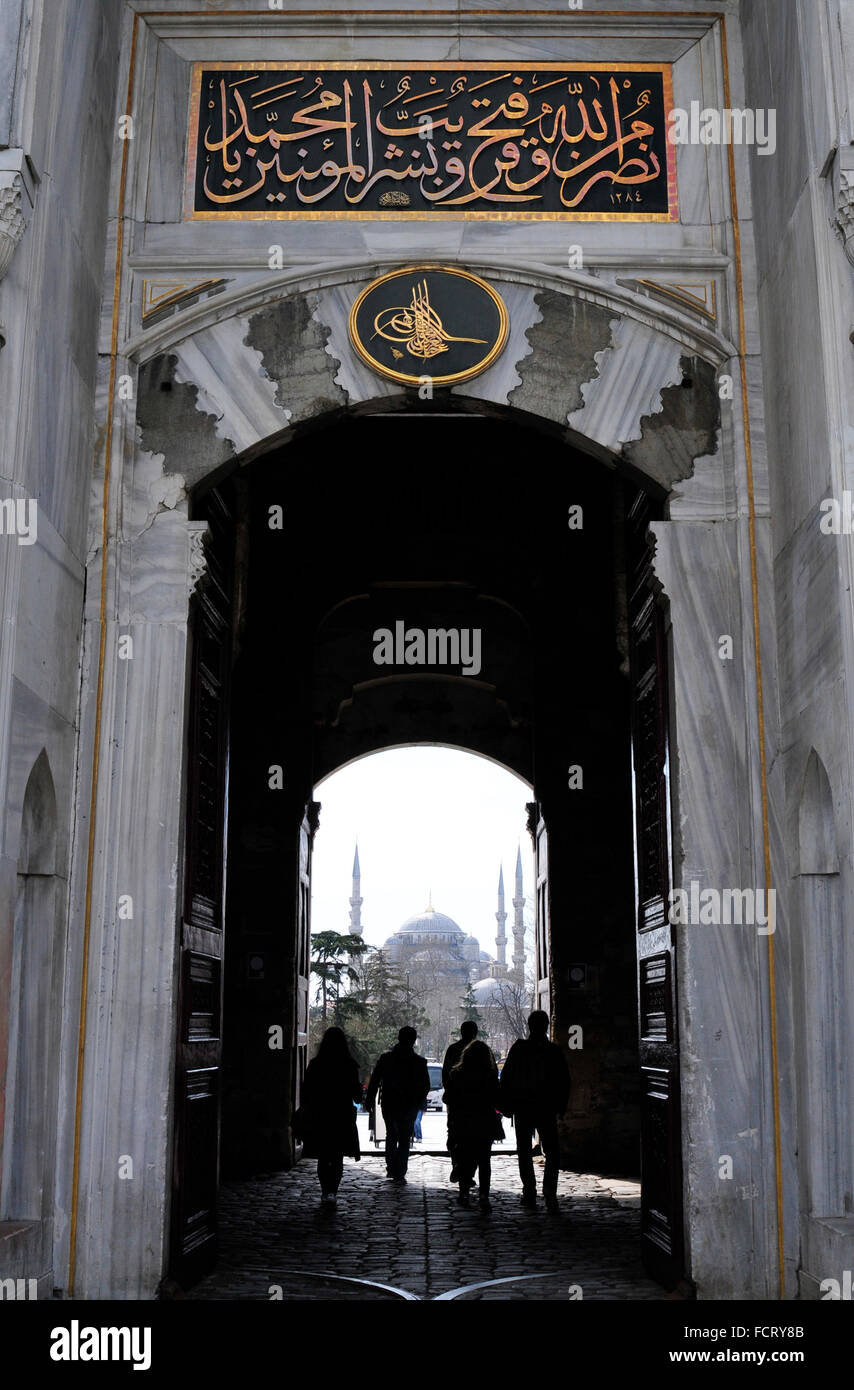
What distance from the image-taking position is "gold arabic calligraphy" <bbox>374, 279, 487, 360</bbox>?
5.79m

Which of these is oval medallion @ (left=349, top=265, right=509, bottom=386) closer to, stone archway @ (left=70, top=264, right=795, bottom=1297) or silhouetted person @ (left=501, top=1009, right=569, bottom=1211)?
stone archway @ (left=70, top=264, right=795, bottom=1297)

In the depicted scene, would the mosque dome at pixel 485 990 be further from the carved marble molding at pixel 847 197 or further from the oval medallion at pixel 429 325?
the carved marble molding at pixel 847 197

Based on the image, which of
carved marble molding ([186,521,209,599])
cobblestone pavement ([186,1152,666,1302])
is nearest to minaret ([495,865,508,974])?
cobblestone pavement ([186,1152,666,1302])

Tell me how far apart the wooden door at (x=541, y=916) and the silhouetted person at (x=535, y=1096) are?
274 cm

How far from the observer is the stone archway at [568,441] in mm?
5016

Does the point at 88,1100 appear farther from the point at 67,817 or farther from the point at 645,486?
the point at 645,486

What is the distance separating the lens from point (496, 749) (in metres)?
14.7

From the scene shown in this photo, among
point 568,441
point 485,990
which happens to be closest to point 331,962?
point 568,441

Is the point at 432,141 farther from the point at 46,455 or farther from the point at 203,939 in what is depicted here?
the point at 203,939

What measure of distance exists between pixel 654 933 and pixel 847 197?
114 inches

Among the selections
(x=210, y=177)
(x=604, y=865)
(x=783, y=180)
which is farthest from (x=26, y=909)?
(x=604, y=865)

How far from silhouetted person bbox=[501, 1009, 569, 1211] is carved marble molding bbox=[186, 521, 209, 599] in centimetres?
404

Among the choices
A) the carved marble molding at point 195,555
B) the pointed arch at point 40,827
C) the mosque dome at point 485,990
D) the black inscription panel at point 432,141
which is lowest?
the mosque dome at point 485,990

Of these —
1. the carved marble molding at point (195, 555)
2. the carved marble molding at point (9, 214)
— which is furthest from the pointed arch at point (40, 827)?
the carved marble molding at point (9, 214)
